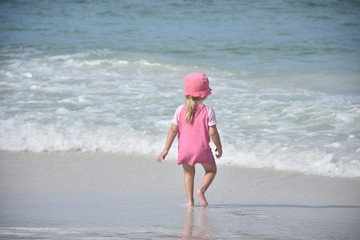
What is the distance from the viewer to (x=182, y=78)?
1066 centimetres

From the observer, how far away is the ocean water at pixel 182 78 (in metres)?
6.75

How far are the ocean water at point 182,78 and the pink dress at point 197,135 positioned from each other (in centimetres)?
157

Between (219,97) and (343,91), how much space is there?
2.13m

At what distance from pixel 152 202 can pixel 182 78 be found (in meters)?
6.03

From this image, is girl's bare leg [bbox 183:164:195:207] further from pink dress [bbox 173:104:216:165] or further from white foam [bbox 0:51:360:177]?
white foam [bbox 0:51:360:177]

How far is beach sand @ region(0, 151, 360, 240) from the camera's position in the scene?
3777 mm

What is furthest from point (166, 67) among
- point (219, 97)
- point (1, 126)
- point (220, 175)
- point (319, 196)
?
point (319, 196)

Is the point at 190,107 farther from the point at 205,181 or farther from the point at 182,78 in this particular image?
the point at 182,78

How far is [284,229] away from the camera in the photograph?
3.87m

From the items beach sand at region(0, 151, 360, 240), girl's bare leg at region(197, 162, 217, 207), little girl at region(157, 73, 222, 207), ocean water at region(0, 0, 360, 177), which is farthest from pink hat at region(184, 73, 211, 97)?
ocean water at region(0, 0, 360, 177)

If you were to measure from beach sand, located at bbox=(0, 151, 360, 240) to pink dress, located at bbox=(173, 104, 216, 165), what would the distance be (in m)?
0.39

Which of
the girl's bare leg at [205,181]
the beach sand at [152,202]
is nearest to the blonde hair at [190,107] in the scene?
the girl's bare leg at [205,181]

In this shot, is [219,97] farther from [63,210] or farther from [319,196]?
[63,210]

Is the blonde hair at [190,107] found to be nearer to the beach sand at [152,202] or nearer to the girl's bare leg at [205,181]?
the girl's bare leg at [205,181]
